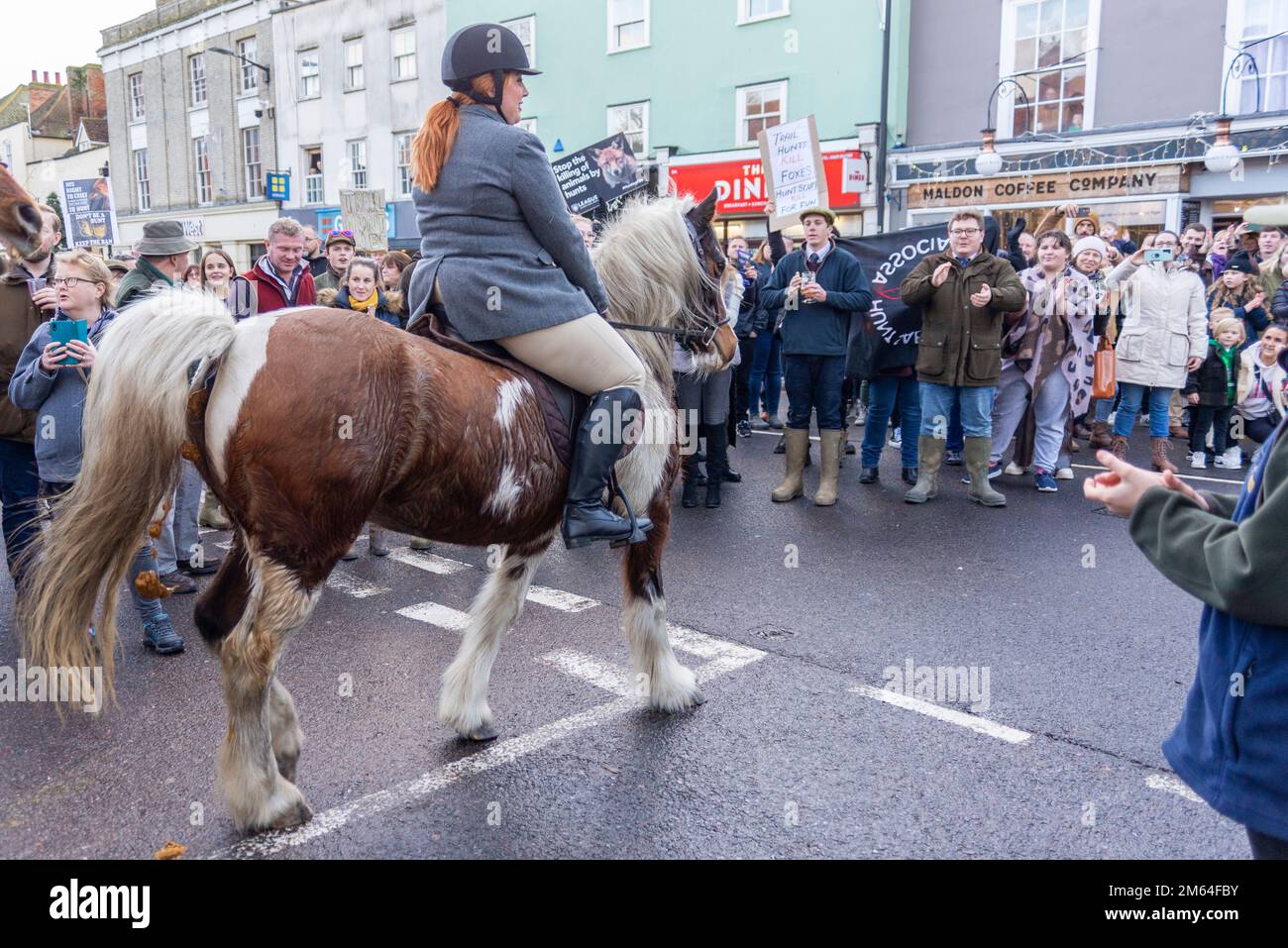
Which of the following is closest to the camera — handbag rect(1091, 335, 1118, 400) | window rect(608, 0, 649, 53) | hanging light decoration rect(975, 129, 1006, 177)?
handbag rect(1091, 335, 1118, 400)

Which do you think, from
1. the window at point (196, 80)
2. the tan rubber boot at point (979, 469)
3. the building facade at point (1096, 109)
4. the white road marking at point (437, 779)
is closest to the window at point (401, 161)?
the window at point (196, 80)

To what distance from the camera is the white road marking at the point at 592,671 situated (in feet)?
15.2

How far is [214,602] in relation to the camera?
3.55 meters

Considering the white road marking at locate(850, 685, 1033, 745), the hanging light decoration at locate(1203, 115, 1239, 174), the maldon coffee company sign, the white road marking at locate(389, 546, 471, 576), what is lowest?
the white road marking at locate(389, 546, 471, 576)

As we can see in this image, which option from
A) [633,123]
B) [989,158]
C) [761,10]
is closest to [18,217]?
[989,158]

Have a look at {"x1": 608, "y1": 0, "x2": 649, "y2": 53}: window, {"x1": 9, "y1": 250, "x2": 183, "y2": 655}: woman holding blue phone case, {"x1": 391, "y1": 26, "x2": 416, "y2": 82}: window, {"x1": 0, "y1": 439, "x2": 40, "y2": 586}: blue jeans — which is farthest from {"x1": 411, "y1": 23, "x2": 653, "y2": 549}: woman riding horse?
{"x1": 391, "y1": 26, "x2": 416, "y2": 82}: window

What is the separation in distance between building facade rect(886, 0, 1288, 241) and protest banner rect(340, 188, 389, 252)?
401 inches

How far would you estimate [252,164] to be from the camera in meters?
32.8

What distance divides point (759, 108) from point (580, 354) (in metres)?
19.0

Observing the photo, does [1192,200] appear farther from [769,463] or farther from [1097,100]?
[769,463]

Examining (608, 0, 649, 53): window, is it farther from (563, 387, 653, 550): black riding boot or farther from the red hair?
(563, 387, 653, 550): black riding boot

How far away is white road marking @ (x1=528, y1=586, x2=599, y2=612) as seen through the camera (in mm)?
5812

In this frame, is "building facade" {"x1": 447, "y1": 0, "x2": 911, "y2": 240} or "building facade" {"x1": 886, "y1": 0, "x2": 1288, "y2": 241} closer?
"building facade" {"x1": 886, "y1": 0, "x2": 1288, "y2": 241}
